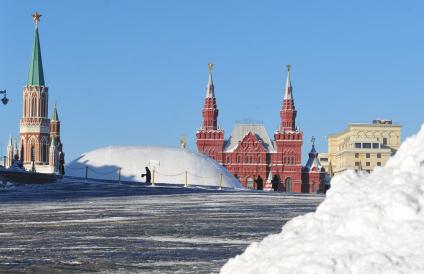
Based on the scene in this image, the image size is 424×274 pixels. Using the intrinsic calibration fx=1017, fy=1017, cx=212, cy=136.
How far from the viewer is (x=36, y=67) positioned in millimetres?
139250

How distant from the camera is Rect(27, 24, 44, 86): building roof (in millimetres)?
137625

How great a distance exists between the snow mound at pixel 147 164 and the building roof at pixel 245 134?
42422 mm

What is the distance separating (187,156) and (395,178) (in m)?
90.8

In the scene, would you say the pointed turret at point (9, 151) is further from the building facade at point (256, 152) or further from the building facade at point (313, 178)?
the building facade at point (313, 178)

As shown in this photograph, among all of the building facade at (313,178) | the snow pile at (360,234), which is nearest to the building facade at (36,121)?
the building facade at (313,178)

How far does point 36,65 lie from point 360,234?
13545cm

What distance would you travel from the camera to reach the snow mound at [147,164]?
9200 centimetres

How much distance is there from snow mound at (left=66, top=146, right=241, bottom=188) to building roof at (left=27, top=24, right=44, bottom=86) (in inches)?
1526

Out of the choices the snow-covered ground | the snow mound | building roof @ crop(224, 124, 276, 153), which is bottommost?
the snow-covered ground

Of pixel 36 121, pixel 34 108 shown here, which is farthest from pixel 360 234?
pixel 34 108

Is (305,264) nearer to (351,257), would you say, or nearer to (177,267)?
(351,257)

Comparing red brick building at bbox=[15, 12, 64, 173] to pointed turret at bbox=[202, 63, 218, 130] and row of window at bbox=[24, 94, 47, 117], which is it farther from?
pointed turret at bbox=[202, 63, 218, 130]

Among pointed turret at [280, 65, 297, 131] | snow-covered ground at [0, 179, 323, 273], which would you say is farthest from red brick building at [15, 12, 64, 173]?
snow-covered ground at [0, 179, 323, 273]

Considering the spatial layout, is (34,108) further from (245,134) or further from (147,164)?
(147,164)
